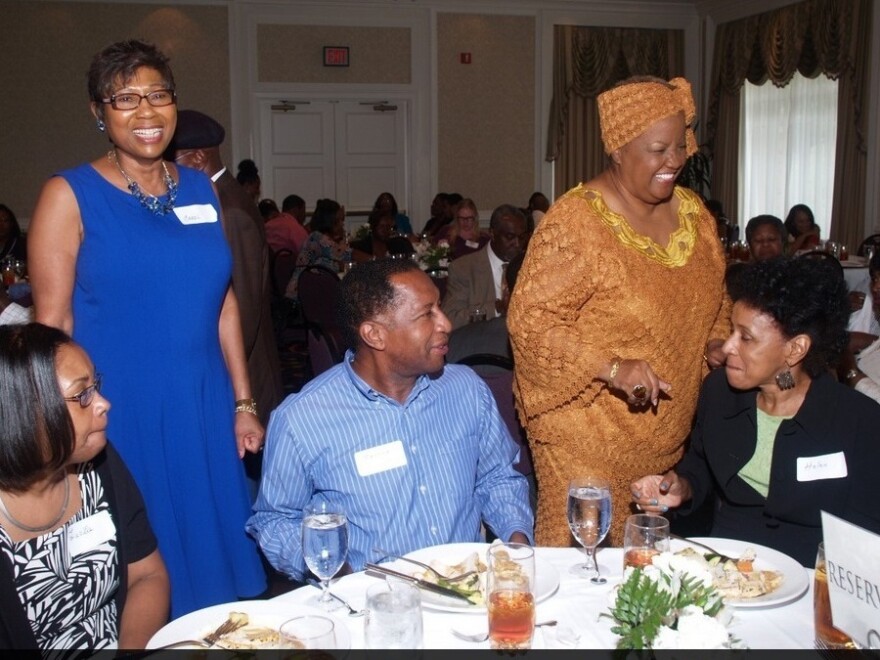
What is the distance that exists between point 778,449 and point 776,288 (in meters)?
0.38

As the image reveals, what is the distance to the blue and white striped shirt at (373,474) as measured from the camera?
2.17m

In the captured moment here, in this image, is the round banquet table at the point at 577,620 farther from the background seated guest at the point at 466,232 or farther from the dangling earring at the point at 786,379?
the background seated guest at the point at 466,232

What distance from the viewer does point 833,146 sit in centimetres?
1093

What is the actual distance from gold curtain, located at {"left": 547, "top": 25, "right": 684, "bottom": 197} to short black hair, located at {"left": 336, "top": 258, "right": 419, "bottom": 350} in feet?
35.9

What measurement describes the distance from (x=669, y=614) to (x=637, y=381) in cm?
111

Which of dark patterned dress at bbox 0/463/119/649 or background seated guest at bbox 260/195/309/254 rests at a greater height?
background seated guest at bbox 260/195/309/254

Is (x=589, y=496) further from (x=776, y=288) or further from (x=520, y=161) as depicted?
(x=520, y=161)

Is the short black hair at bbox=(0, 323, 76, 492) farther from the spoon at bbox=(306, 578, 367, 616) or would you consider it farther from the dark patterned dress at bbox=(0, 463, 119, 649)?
the spoon at bbox=(306, 578, 367, 616)

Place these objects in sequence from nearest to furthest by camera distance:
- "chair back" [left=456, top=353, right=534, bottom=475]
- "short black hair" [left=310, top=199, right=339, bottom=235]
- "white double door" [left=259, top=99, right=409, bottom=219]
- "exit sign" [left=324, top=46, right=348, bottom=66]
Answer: "chair back" [left=456, top=353, right=534, bottom=475] < "short black hair" [left=310, top=199, right=339, bottom=235] < "exit sign" [left=324, top=46, right=348, bottom=66] < "white double door" [left=259, top=99, right=409, bottom=219]

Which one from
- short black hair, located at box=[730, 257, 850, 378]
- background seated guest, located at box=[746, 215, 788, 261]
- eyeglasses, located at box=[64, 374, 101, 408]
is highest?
background seated guest, located at box=[746, 215, 788, 261]

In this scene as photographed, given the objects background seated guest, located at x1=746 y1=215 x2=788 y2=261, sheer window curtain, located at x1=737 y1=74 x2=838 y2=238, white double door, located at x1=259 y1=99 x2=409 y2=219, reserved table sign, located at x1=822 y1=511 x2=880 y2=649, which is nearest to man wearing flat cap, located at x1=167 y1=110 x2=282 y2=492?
reserved table sign, located at x1=822 y1=511 x2=880 y2=649

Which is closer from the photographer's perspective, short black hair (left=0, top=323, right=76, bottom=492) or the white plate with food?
the white plate with food

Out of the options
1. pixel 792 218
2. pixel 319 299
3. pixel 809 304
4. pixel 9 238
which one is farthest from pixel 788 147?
pixel 809 304

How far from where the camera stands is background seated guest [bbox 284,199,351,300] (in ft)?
23.9
